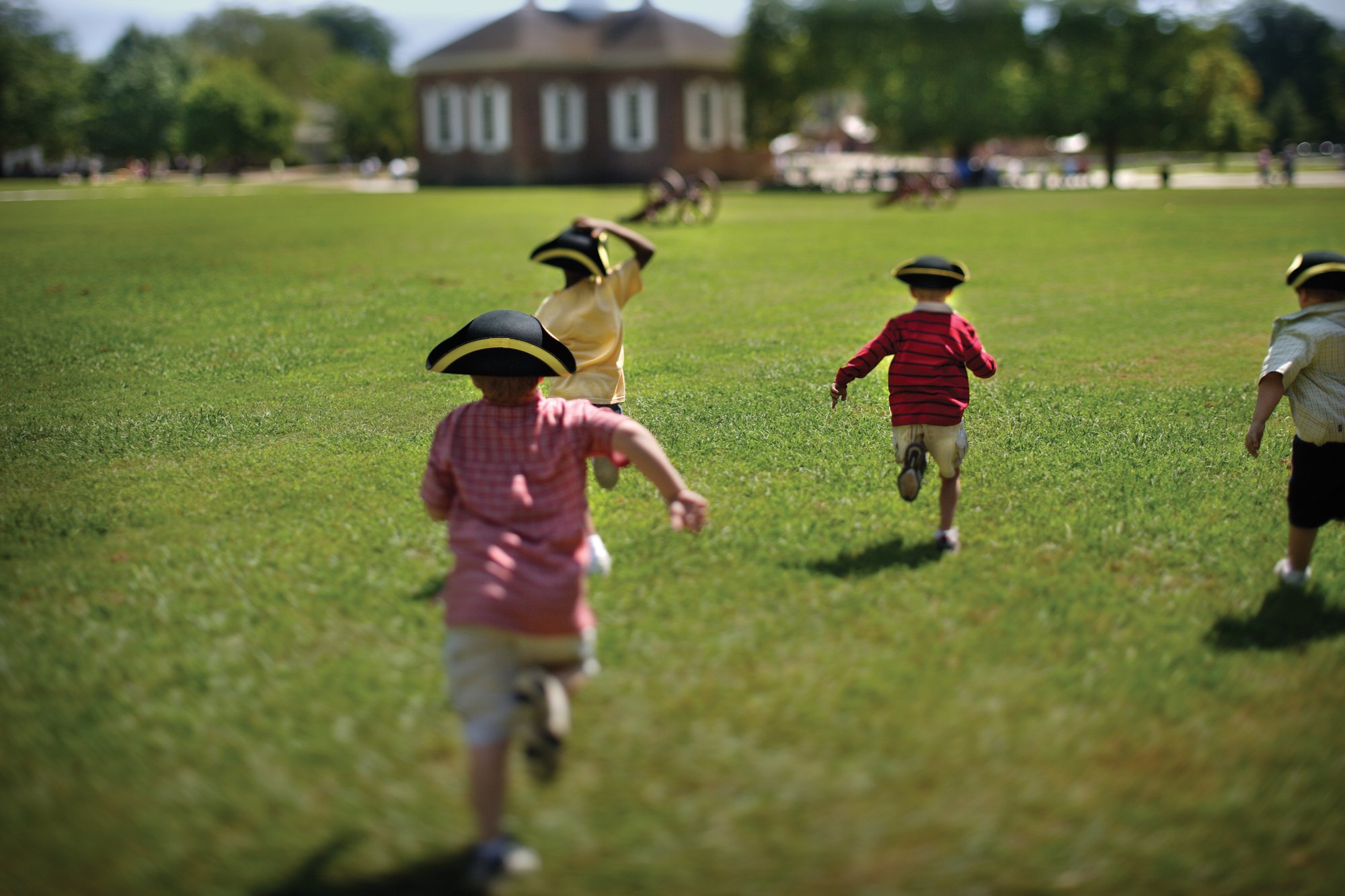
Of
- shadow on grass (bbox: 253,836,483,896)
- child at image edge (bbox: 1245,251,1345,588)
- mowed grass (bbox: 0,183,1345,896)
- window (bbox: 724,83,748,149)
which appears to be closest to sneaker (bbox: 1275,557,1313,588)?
child at image edge (bbox: 1245,251,1345,588)

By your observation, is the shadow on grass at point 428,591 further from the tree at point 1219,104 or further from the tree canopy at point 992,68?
the tree at point 1219,104

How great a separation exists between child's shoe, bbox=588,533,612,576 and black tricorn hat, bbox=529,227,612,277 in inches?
54.7

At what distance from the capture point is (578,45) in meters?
61.8

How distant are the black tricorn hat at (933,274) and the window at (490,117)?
57.2 meters

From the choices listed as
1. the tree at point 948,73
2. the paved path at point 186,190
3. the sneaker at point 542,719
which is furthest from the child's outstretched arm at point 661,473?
the tree at point 948,73

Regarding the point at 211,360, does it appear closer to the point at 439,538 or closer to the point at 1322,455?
the point at 439,538

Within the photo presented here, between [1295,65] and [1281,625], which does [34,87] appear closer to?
[1281,625]

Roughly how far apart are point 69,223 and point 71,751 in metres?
28.5

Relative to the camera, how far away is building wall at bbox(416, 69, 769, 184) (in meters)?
60.0

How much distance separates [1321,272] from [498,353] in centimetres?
382

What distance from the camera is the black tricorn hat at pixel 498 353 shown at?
4090mm

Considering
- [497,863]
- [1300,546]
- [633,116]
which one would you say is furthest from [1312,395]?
[633,116]

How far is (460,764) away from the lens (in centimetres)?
395

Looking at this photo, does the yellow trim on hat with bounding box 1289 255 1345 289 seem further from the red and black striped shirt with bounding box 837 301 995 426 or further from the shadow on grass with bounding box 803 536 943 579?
the shadow on grass with bounding box 803 536 943 579
